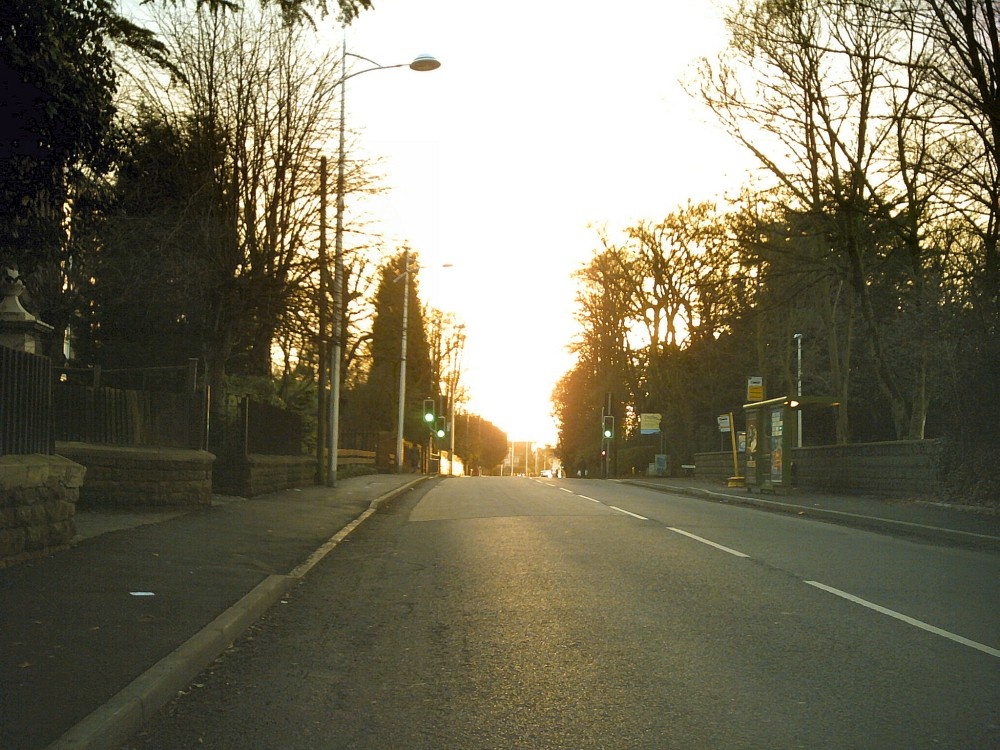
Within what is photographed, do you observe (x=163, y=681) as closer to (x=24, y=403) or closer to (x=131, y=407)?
(x=24, y=403)

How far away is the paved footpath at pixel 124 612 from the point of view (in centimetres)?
506

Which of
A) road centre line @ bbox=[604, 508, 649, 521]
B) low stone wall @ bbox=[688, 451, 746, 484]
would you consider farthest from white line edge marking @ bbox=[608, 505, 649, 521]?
low stone wall @ bbox=[688, 451, 746, 484]

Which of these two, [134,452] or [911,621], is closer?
[911,621]

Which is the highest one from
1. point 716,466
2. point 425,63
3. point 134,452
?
point 425,63

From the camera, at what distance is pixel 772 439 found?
26.5 meters

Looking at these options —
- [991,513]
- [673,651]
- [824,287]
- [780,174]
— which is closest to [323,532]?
[673,651]

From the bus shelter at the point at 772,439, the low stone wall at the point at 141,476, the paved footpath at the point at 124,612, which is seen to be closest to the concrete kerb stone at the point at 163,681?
the paved footpath at the point at 124,612

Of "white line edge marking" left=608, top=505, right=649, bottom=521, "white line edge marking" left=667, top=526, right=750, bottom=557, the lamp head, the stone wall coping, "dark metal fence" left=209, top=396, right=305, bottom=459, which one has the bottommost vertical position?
"white line edge marking" left=667, top=526, right=750, bottom=557

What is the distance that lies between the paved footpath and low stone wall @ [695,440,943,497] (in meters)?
12.6

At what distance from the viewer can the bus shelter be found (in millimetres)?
25047

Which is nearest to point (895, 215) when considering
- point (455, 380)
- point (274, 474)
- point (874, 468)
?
point (874, 468)

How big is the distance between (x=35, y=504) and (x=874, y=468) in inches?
750

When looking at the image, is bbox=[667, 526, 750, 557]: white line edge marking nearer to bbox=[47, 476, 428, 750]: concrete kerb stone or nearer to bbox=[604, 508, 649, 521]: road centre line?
bbox=[604, 508, 649, 521]: road centre line

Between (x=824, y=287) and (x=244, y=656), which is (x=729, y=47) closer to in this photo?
(x=824, y=287)
